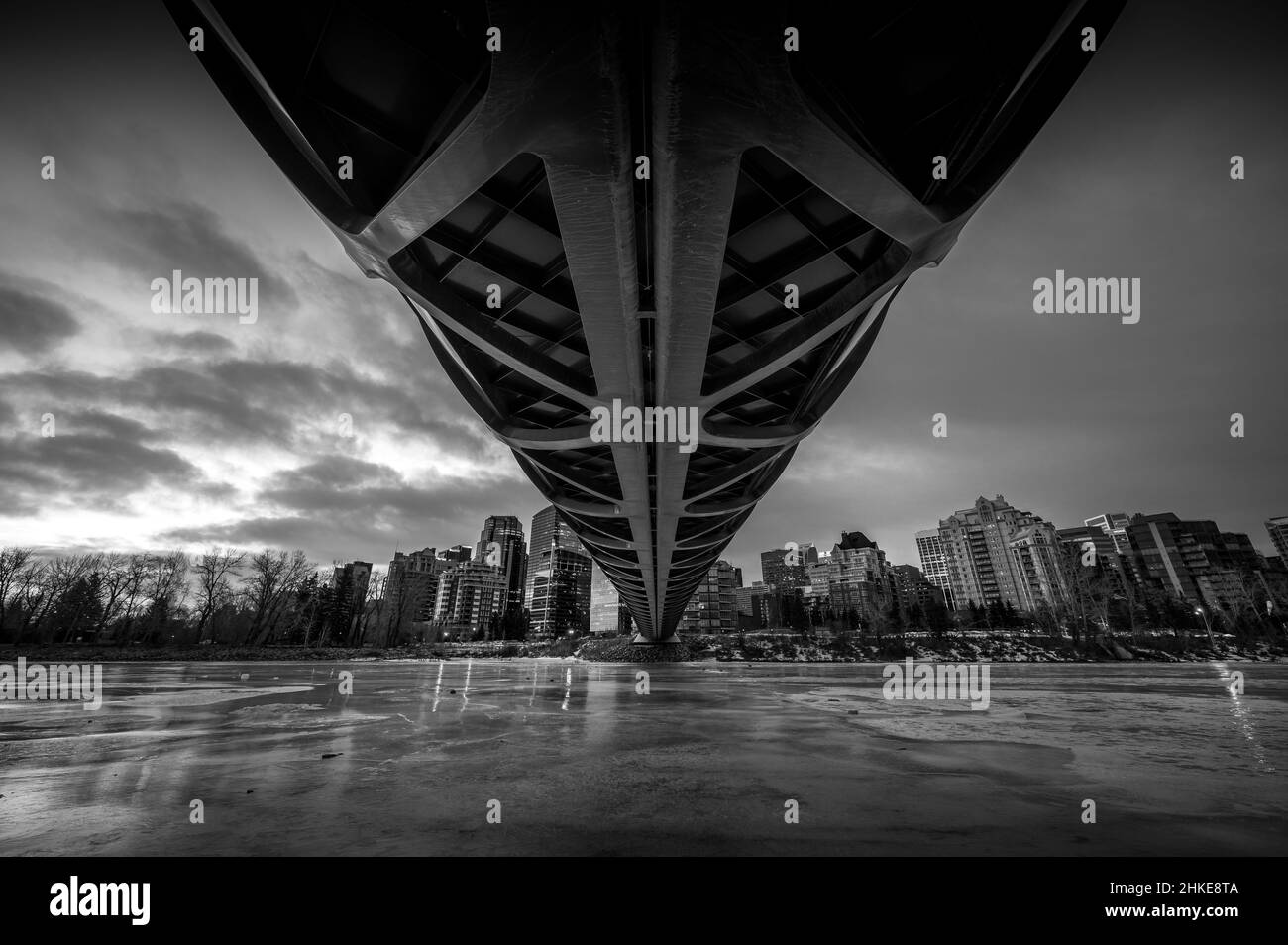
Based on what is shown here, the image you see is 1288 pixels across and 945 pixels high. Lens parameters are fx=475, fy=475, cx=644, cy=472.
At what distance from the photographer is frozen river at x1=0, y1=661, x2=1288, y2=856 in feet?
9.98

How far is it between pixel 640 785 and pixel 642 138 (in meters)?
6.72

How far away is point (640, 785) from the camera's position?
429cm

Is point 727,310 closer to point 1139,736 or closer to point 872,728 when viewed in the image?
point 872,728

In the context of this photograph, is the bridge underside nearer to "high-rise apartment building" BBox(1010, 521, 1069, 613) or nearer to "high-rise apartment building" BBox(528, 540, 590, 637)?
"high-rise apartment building" BBox(1010, 521, 1069, 613)

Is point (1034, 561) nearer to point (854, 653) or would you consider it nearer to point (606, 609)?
point (606, 609)

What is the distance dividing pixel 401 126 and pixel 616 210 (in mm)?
2867

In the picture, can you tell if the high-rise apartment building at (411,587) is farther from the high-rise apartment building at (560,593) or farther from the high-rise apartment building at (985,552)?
the high-rise apartment building at (985,552)

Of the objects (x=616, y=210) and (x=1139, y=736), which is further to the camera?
(x=1139, y=736)

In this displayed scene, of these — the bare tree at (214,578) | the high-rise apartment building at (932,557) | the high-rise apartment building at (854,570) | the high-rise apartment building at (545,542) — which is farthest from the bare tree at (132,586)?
the high-rise apartment building at (932,557)

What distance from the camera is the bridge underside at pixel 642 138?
4.29 metres

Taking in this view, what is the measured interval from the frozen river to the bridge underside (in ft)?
19.0

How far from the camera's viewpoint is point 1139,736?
21.7ft
